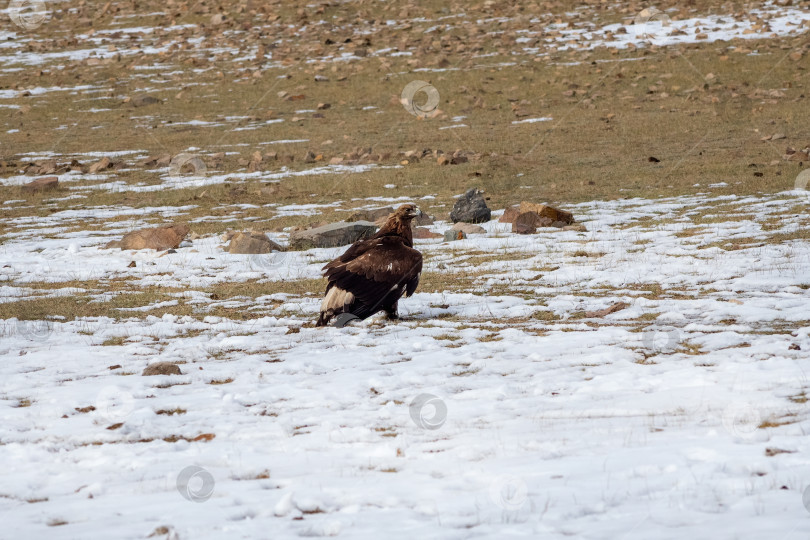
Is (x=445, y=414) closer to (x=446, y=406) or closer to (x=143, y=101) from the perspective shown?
(x=446, y=406)

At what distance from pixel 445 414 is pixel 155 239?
11.8 m

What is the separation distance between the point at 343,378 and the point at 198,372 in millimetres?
1599

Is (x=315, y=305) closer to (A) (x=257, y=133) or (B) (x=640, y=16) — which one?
(A) (x=257, y=133)

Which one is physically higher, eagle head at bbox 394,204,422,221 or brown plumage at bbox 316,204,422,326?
eagle head at bbox 394,204,422,221

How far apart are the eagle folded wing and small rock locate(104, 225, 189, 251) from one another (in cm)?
742

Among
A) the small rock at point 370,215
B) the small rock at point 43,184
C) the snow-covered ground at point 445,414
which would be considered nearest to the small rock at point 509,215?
the small rock at point 370,215

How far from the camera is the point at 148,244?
18.0m

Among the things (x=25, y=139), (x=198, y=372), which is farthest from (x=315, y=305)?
(x=25, y=139)

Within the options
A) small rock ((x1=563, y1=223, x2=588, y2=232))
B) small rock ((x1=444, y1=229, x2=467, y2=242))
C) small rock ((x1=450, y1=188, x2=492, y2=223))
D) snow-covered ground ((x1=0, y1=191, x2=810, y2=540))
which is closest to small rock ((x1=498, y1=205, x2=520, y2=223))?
small rock ((x1=450, y1=188, x2=492, y2=223))

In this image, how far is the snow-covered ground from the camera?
18.1ft

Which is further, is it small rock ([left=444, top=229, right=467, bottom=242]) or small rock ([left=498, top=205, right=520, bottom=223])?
small rock ([left=498, top=205, right=520, bottom=223])

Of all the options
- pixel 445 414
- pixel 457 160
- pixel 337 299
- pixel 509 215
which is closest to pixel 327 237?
pixel 509 215

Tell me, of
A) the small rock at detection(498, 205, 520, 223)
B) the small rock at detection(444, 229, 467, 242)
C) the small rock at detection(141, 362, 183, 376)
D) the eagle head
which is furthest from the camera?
the small rock at detection(498, 205, 520, 223)

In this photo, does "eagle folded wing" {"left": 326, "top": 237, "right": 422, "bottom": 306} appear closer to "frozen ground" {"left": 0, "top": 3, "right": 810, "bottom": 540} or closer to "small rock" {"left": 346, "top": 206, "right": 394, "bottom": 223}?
"frozen ground" {"left": 0, "top": 3, "right": 810, "bottom": 540}
